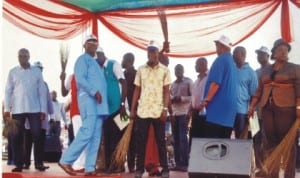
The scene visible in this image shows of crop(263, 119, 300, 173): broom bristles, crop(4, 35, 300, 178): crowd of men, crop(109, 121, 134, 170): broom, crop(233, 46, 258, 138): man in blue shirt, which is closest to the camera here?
crop(263, 119, 300, 173): broom bristles

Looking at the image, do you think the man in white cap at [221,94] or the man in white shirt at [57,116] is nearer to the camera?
the man in white cap at [221,94]

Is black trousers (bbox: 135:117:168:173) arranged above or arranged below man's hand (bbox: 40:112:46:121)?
below

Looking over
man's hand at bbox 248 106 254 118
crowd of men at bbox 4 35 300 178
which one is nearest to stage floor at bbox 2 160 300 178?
crowd of men at bbox 4 35 300 178

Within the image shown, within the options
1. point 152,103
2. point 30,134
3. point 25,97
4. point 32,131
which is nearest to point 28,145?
point 30,134

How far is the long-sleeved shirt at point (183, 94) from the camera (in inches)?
251

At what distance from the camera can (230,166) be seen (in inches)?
169

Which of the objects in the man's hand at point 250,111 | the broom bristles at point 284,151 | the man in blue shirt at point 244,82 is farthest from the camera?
the man in blue shirt at point 244,82

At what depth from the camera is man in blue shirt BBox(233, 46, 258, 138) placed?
579 centimetres

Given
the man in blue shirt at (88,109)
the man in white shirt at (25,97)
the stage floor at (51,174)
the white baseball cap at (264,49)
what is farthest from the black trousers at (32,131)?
the white baseball cap at (264,49)

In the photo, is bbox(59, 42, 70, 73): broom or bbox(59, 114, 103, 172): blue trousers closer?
bbox(59, 114, 103, 172): blue trousers

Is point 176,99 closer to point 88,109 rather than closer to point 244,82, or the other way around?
point 244,82

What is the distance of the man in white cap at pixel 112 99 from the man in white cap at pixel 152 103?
1.48 ft

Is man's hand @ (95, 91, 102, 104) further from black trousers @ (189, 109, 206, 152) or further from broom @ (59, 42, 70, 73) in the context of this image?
black trousers @ (189, 109, 206, 152)

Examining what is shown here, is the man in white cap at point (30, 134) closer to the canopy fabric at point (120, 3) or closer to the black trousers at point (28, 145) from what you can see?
the black trousers at point (28, 145)
